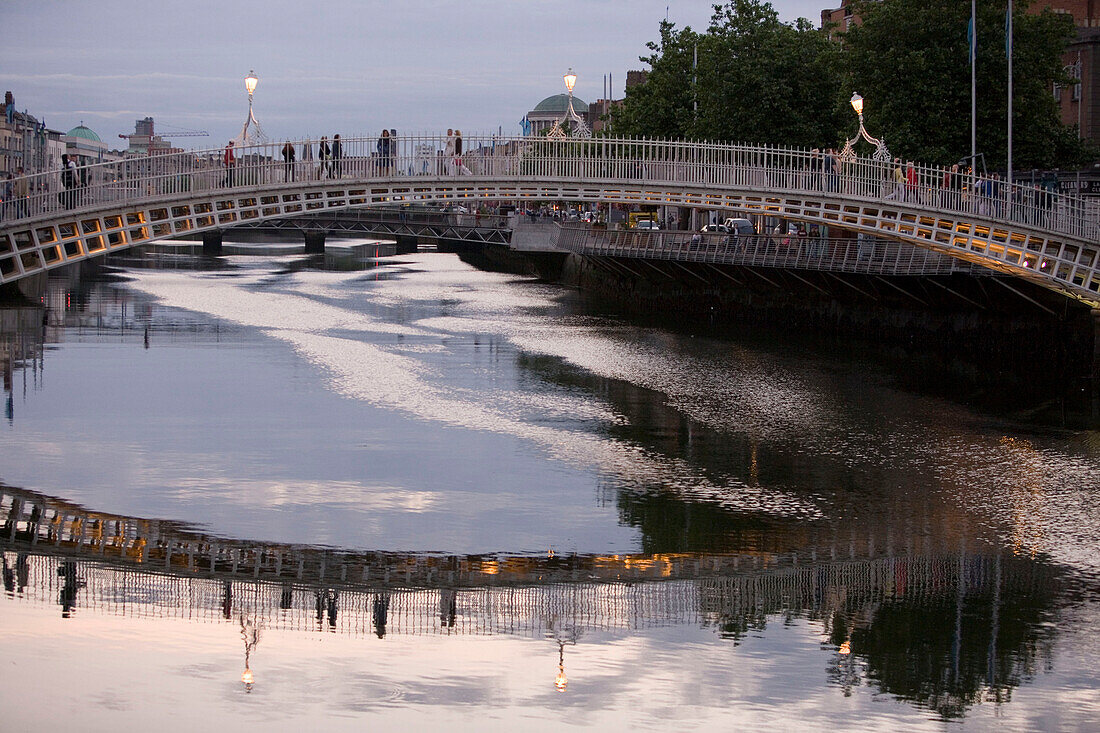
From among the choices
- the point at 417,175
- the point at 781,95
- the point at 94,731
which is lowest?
the point at 94,731

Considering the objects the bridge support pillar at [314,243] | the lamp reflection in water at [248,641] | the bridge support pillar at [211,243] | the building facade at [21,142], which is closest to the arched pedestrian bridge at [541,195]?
the lamp reflection in water at [248,641]

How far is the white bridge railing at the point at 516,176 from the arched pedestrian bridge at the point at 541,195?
38 millimetres

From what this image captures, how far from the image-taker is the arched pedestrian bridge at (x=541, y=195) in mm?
30922

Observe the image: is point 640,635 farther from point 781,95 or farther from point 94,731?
point 781,95

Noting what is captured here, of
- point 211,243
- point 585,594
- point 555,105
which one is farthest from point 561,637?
point 555,105

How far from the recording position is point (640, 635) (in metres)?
17.5

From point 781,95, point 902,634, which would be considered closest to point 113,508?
point 902,634

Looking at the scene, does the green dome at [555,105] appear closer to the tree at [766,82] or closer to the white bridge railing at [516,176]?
the tree at [766,82]

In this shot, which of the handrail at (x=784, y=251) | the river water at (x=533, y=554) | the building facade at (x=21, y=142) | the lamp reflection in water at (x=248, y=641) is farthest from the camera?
the building facade at (x=21, y=142)

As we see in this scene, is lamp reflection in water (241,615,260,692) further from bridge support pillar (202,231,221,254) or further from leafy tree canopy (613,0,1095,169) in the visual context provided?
bridge support pillar (202,231,221,254)

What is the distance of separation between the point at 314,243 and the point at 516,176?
81.6m

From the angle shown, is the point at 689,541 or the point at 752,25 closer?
the point at 689,541

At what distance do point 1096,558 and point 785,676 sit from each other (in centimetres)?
690

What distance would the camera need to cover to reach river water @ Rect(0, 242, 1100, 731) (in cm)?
1562
